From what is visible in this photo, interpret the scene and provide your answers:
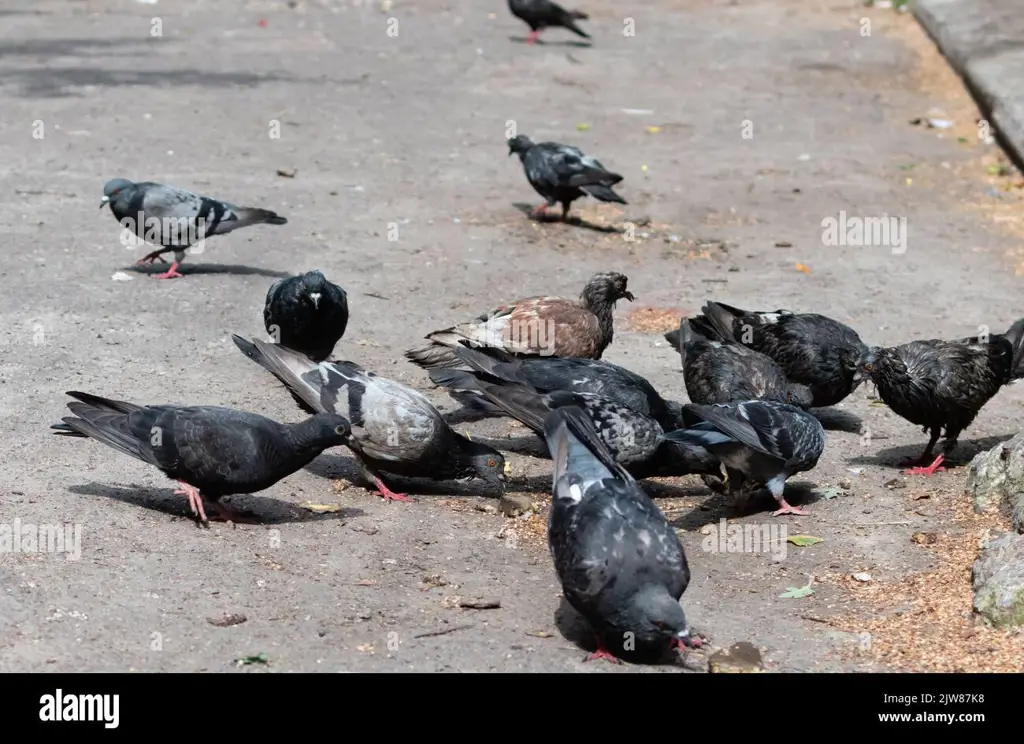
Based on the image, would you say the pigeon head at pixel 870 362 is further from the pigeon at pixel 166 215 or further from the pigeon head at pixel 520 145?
the pigeon head at pixel 520 145

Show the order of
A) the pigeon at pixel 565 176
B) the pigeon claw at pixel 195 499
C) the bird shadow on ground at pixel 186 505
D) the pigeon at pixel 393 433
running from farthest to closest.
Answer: the pigeon at pixel 565 176 < the pigeon at pixel 393 433 < the bird shadow on ground at pixel 186 505 < the pigeon claw at pixel 195 499

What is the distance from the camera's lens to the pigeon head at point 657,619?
500 centimetres

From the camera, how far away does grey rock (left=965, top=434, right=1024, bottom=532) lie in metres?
6.55

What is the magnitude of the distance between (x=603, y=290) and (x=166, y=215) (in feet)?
10.3

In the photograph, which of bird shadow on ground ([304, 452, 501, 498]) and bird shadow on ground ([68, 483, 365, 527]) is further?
bird shadow on ground ([304, 452, 501, 498])

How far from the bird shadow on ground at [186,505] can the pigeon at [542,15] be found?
12590 mm

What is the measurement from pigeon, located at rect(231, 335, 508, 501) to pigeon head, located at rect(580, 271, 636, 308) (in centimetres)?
188

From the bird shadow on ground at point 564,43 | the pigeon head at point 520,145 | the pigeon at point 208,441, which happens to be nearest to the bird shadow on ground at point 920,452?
the pigeon at point 208,441

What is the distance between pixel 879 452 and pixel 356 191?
5597 millimetres

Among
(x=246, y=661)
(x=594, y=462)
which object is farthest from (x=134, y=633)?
(x=594, y=462)

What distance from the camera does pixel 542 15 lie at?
18.1 meters

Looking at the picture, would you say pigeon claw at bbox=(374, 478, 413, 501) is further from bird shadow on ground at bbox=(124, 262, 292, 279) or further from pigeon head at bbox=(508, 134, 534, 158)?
pigeon head at bbox=(508, 134, 534, 158)

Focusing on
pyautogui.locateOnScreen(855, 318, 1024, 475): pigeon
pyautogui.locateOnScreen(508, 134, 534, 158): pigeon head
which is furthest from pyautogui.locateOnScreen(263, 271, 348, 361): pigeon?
pyautogui.locateOnScreen(508, 134, 534, 158): pigeon head

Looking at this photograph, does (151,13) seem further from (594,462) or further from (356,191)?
(594,462)
